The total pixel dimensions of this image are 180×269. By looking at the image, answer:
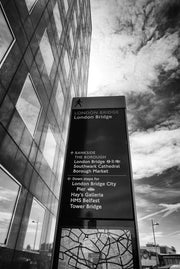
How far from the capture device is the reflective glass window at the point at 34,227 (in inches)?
350

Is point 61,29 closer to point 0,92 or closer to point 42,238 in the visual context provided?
point 0,92

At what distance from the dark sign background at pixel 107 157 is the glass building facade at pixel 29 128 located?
3.36 metres

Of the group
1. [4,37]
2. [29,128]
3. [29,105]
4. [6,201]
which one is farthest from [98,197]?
[4,37]

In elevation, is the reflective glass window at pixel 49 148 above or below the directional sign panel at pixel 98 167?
above

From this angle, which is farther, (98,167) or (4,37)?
(4,37)

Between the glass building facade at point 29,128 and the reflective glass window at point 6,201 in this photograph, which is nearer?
the reflective glass window at point 6,201

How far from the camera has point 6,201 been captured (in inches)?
283

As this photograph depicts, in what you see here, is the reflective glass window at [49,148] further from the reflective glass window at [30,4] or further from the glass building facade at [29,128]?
the reflective glass window at [30,4]

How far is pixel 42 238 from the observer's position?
10.8m

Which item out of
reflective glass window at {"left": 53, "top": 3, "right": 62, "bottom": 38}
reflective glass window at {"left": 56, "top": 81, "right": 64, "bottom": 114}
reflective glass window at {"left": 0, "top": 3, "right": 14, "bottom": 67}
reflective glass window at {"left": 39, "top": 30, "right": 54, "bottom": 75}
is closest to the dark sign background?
reflective glass window at {"left": 0, "top": 3, "right": 14, "bottom": 67}

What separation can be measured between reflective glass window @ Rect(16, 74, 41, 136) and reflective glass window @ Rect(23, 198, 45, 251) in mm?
4084

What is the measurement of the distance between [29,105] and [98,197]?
6.80 m

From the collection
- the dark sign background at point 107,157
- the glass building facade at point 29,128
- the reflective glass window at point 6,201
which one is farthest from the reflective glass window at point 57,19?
the reflective glass window at point 6,201

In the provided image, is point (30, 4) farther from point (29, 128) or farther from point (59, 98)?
point (29, 128)
